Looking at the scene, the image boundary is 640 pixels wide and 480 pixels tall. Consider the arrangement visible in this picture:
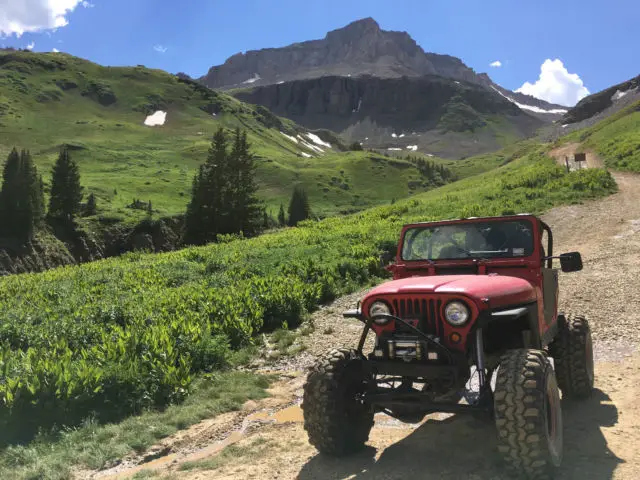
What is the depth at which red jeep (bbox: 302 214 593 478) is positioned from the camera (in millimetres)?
4387

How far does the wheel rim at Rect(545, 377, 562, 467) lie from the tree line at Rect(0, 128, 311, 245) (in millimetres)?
50022

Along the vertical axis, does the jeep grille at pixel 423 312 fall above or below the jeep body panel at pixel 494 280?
below

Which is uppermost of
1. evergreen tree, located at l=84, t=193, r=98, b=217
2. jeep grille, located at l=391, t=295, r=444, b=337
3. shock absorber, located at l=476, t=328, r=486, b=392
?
evergreen tree, located at l=84, t=193, r=98, b=217

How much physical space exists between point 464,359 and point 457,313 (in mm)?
478

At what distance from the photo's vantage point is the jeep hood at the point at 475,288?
4828mm

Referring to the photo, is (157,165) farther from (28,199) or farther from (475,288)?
(475,288)

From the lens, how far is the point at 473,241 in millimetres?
6582

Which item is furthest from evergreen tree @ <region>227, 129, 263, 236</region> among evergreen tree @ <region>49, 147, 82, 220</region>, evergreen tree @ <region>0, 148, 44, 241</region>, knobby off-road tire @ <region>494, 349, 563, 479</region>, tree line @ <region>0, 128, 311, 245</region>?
knobby off-road tire @ <region>494, 349, 563, 479</region>

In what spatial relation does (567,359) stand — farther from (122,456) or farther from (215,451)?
(122,456)

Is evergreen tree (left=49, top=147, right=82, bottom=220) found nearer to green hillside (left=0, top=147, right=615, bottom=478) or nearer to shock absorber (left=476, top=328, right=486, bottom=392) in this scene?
green hillside (left=0, top=147, right=615, bottom=478)

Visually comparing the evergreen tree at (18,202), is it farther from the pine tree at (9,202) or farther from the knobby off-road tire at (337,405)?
the knobby off-road tire at (337,405)

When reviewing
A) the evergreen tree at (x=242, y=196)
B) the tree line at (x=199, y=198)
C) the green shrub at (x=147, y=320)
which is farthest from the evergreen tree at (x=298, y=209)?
the green shrub at (x=147, y=320)

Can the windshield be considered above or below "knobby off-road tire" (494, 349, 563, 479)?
above

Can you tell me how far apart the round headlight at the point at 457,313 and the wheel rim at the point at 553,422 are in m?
1.03
